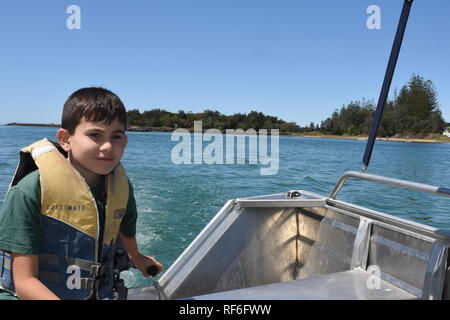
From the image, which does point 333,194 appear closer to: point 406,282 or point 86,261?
point 406,282

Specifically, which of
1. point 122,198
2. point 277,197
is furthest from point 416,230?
point 122,198

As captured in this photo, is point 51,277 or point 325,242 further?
point 325,242

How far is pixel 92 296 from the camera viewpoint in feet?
4.32

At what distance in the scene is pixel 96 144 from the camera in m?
1.20

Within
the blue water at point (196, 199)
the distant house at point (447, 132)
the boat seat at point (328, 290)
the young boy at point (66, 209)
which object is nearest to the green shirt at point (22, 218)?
the young boy at point (66, 209)

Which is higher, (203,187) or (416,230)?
(416,230)

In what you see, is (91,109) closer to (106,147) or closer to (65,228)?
(106,147)

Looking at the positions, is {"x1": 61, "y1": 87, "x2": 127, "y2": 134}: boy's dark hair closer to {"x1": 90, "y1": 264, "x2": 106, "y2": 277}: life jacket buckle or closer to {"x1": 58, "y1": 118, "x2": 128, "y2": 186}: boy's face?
{"x1": 58, "y1": 118, "x2": 128, "y2": 186}: boy's face

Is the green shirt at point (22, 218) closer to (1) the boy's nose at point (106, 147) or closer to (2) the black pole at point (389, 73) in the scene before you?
(1) the boy's nose at point (106, 147)

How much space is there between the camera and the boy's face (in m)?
1.20

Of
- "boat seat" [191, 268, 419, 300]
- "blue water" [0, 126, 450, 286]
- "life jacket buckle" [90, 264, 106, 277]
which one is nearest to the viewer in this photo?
"life jacket buckle" [90, 264, 106, 277]

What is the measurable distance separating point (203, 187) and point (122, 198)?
834cm

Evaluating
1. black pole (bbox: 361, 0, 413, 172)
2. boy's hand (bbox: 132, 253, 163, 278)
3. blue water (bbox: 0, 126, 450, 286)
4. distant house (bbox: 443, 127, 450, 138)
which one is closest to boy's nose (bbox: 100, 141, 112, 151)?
boy's hand (bbox: 132, 253, 163, 278)
